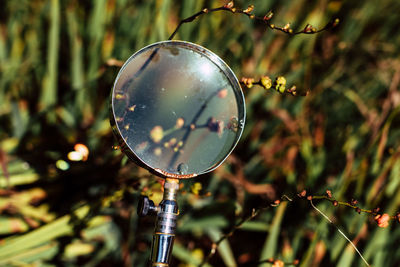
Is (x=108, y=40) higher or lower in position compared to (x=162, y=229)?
higher

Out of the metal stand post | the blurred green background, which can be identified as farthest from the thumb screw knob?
the blurred green background

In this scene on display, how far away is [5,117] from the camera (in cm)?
115

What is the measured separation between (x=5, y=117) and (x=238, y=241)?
90cm

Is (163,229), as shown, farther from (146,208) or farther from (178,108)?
(178,108)

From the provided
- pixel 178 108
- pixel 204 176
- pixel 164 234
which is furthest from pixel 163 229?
pixel 204 176

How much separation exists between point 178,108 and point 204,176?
35 cm

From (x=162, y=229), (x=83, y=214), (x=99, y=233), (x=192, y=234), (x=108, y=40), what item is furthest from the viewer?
(x=108, y=40)

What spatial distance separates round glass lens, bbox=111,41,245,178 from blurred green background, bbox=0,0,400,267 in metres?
0.12

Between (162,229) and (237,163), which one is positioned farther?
(237,163)

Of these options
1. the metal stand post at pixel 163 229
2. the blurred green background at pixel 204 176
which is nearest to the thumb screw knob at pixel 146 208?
the metal stand post at pixel 163 229

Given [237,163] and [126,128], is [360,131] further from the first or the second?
[126,128]

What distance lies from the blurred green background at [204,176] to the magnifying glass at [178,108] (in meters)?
0.12

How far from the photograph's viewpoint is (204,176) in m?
1.04

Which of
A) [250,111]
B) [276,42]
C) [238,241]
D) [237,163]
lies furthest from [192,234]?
[276,42]
